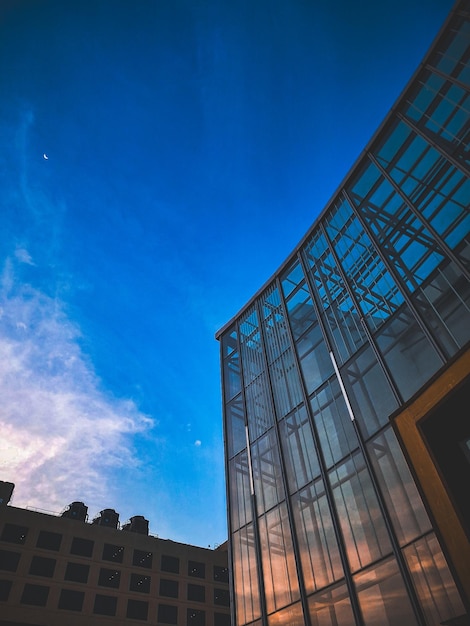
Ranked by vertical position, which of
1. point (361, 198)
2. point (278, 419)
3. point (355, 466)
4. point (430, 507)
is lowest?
point (430, 507)

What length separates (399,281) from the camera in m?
17.6

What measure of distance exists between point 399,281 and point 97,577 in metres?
50.5

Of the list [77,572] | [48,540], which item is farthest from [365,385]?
[48,540]

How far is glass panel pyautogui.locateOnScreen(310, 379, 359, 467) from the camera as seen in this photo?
1730 cm

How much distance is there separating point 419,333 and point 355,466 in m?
5.45

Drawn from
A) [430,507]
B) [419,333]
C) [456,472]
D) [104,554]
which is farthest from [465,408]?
[104,554]

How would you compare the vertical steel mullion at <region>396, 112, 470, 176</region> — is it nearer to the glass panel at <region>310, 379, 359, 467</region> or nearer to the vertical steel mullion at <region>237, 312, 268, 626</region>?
the glass panel at <region>310, 379, 359, 467</region>

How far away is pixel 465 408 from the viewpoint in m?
10.8

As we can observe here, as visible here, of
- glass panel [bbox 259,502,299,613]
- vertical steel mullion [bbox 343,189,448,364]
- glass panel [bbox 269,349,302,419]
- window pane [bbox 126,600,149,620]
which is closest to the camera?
vertical steel mullion [bbox 343,189,448,364]

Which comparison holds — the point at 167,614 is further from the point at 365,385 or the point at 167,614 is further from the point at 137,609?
the point at 365,385

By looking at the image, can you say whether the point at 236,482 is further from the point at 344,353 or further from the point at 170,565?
the point at 170,565

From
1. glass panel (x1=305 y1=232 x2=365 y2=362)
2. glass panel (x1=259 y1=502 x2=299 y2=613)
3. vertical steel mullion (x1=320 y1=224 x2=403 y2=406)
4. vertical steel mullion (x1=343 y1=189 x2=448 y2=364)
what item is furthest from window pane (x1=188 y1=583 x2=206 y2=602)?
vertical steel mullion (x1=343 y1=189 x2=448 y2=364)

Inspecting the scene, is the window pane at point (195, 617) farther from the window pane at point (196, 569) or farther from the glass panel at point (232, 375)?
the glass panel at point (232, 375)

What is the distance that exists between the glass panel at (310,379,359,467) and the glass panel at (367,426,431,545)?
1.25 meters
